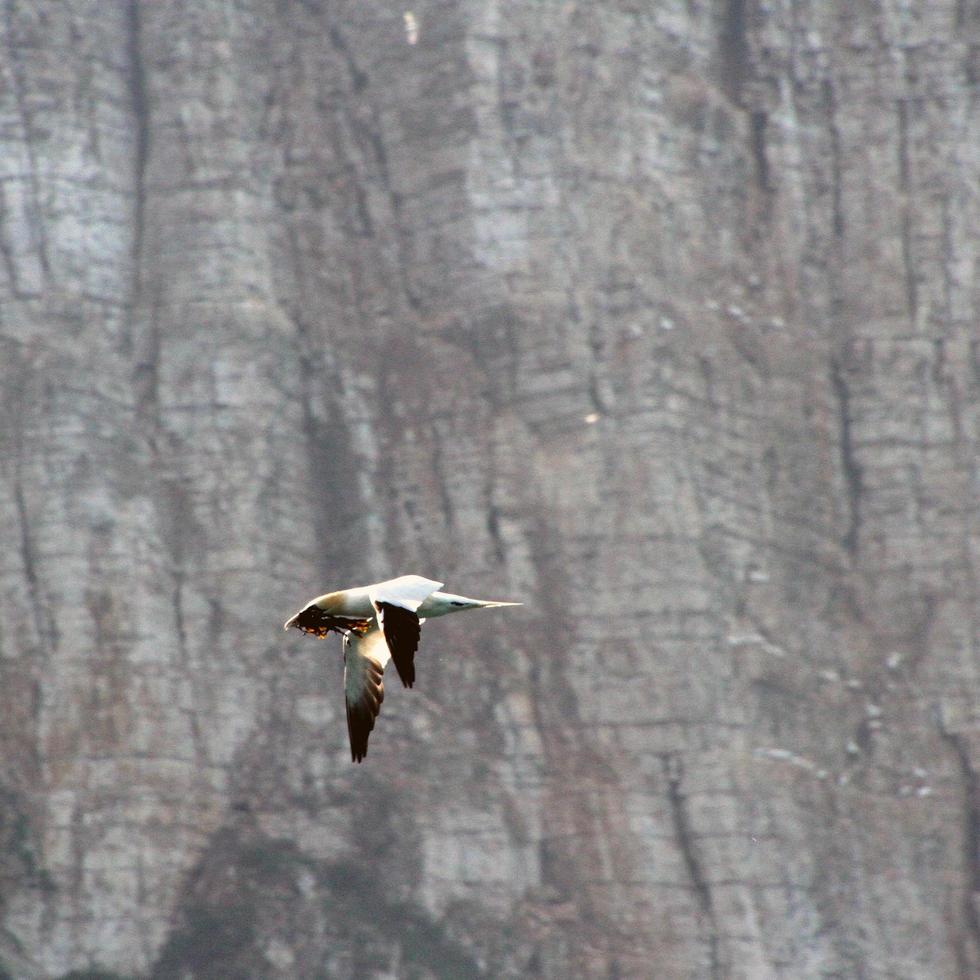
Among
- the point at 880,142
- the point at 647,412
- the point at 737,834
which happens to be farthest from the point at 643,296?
the point at 737,834

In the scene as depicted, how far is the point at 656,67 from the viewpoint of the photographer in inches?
1452

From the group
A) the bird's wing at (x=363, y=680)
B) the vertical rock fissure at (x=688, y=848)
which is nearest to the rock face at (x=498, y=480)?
the vertical rock fissure at (x=688, y=848)

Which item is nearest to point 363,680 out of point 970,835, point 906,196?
point 970,835

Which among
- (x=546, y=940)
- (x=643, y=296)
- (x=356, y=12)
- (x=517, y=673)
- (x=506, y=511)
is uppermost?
(x=356, y=12)

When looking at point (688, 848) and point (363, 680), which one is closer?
point (363, 680)

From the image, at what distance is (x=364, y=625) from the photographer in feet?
46.6

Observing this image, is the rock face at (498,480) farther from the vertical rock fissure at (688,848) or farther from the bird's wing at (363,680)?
the bird's wing at (363,680)

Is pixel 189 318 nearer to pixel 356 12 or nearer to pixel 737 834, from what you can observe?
pixel 356 12

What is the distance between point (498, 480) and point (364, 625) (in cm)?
2062

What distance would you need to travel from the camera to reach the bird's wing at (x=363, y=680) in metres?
13.5

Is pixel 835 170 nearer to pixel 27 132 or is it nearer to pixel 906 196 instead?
pixel 906 196

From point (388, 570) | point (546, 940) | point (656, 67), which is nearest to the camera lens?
point (546, 940)

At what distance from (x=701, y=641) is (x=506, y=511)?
3.50 m

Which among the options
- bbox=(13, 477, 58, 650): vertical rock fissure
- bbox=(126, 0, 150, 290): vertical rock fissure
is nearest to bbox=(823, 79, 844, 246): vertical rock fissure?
bbox=(126, 0, 150, 290): vertical rock fissure
